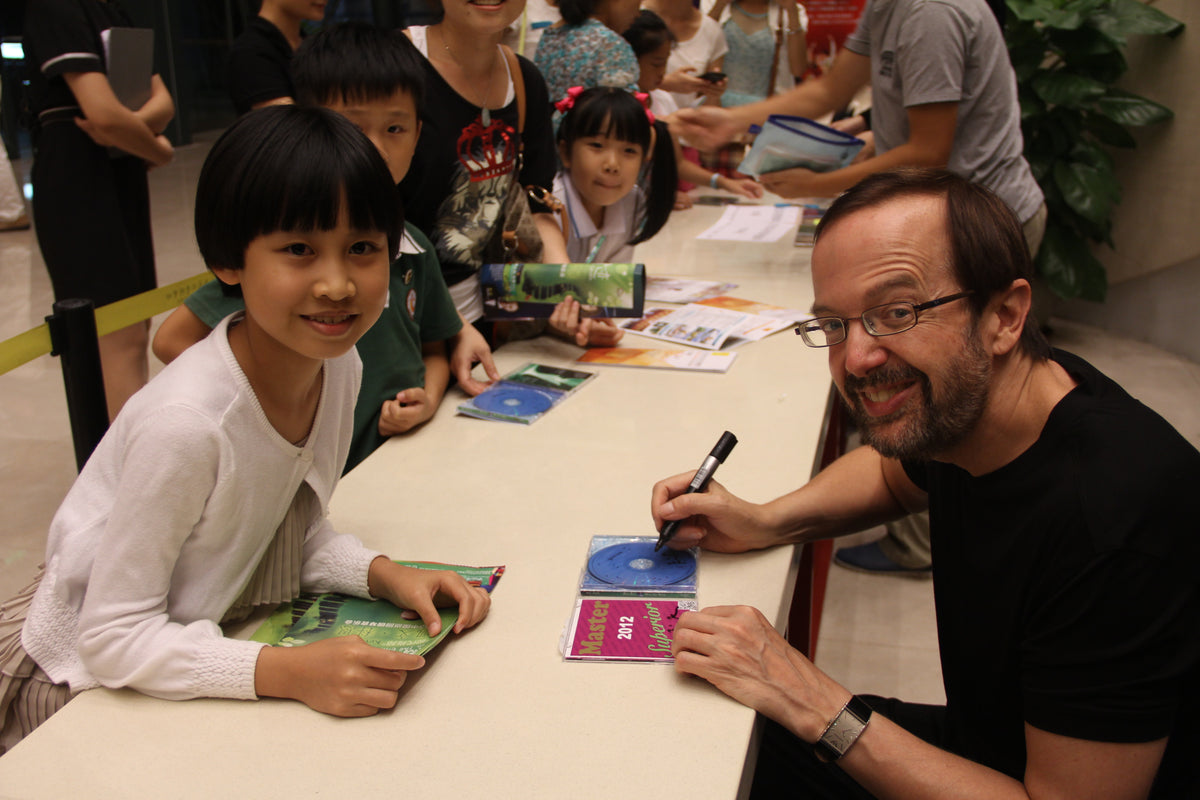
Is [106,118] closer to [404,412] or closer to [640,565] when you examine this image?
[404,412]

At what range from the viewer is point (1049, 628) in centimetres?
96

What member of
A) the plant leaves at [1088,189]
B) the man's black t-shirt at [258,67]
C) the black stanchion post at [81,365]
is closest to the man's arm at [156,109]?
the man's black t-shirt at [258,67]

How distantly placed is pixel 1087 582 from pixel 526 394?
1.13 m

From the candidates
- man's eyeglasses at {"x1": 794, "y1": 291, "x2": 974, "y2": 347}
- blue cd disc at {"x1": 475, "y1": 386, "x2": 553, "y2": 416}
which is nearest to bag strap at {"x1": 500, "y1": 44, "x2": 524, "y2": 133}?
blue cd disc at {"x1": 475, "y1": 386, "x2": 553, "y2": 416}

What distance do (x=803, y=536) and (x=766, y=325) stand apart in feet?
3.44

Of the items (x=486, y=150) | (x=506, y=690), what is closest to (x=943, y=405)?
(x=506, y=690)

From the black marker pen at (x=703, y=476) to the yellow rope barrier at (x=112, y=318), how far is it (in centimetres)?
109

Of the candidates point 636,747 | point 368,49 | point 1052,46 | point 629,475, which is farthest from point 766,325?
point 1052,46

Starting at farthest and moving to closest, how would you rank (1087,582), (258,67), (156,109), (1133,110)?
(1133,110)
(156,109)
(258,67)
(1087,582)

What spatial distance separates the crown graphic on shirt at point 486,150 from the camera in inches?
79.7

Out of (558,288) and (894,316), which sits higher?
(894,316)

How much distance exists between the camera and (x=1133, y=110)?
14.2 feet

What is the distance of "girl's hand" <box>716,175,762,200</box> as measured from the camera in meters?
3.93

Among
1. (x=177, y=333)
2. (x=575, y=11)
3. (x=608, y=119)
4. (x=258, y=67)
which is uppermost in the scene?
(x=575, y=11)
